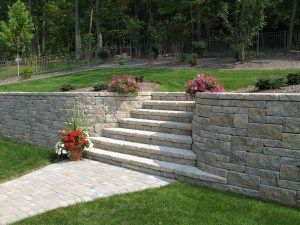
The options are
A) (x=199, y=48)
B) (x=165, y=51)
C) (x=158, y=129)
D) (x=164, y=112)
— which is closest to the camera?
(x=158, y=129)

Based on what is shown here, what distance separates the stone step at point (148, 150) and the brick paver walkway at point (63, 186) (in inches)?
16.3

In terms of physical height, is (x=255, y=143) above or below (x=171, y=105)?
below

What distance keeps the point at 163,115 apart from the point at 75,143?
6.01ft

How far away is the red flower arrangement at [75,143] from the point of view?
8000 millimetres

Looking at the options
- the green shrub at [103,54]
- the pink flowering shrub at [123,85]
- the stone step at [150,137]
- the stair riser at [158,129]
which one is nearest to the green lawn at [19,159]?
the stone step at [150,137]

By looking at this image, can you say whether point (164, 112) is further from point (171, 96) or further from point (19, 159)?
point (19, 159)

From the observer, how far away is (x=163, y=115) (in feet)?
25.7

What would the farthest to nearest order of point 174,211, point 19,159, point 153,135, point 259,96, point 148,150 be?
1. point 19,159
2. point 153,135
3. point 148,150
4. point 259,96
5. point 174,211

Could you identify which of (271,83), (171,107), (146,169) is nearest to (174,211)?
(146,169)

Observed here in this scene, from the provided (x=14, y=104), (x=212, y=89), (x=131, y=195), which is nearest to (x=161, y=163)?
(x=131, y=195)

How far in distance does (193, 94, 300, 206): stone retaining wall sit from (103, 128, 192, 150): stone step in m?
0.80

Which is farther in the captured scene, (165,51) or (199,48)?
(165,51)

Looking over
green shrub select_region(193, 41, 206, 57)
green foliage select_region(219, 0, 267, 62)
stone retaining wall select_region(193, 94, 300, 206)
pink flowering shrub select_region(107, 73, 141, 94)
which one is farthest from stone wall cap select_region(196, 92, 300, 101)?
green shrub select_region(193, 41, 206, 57)

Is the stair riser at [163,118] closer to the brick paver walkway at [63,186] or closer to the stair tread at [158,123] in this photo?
the stair tread at [158,123]
